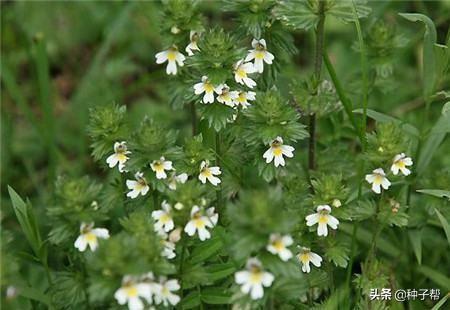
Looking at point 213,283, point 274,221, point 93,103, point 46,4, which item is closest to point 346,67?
point 93,103

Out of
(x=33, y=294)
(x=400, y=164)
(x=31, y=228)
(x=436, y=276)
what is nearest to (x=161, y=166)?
(x=31, y=228)

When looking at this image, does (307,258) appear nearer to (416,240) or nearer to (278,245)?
(278,245)

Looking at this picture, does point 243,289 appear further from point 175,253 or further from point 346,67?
point 346,67

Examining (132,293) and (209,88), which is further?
(209,88)

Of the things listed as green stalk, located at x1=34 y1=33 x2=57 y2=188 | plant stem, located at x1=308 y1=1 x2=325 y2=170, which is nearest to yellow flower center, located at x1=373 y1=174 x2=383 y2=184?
plant stem, located at x1=308 y1=1 x2=325 y2=170

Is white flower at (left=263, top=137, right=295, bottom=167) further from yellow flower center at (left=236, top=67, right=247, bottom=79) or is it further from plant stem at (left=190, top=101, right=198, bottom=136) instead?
plant stem at (left=190, top=101, right=198, bottom=136)

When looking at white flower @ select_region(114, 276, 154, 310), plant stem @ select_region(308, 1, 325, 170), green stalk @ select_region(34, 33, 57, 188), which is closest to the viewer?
white flower @ select_region(114, 276, 154, 310)

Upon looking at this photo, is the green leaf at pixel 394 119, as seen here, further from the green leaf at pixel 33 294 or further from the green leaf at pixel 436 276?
the green leaf at pixel 33 294

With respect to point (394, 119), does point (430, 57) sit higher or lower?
higher
